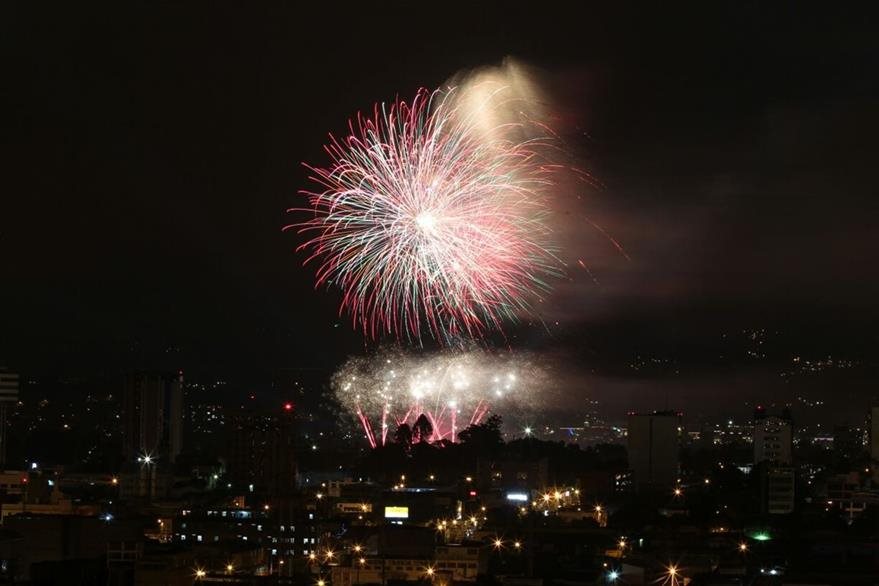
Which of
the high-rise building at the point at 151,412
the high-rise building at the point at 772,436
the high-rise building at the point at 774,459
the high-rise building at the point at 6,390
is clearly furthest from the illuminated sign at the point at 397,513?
the high-rise building at the point at 6,390

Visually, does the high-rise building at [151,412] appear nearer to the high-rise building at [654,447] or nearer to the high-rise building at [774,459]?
the high-rise building at [654,447]

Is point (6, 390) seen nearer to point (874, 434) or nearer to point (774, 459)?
point (774, 459)

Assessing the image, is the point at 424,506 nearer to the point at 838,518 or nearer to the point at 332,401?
the point at 838,518

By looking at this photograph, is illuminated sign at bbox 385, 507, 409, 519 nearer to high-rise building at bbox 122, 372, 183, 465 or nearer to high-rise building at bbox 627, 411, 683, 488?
high-rise building at bbox 627, 411, 683, 488

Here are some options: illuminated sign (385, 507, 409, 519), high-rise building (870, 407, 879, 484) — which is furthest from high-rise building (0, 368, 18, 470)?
high-rise building (870, 407, 879, 484)

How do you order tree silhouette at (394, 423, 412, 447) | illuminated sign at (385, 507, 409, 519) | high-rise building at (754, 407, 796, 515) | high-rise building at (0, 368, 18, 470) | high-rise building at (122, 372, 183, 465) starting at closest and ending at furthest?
1. illuminated sign at (385, 507, 409, 519)
2. high-rise building at (754, 407, 796, 515)
3. tree silhouette at (394, 423, 412, 447)
4. high-rise building at (0, 368, 18, 470)
5. high-rise building at (122, 372, 183, 465)

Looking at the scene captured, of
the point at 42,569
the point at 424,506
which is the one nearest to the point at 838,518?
the point at 424,506
